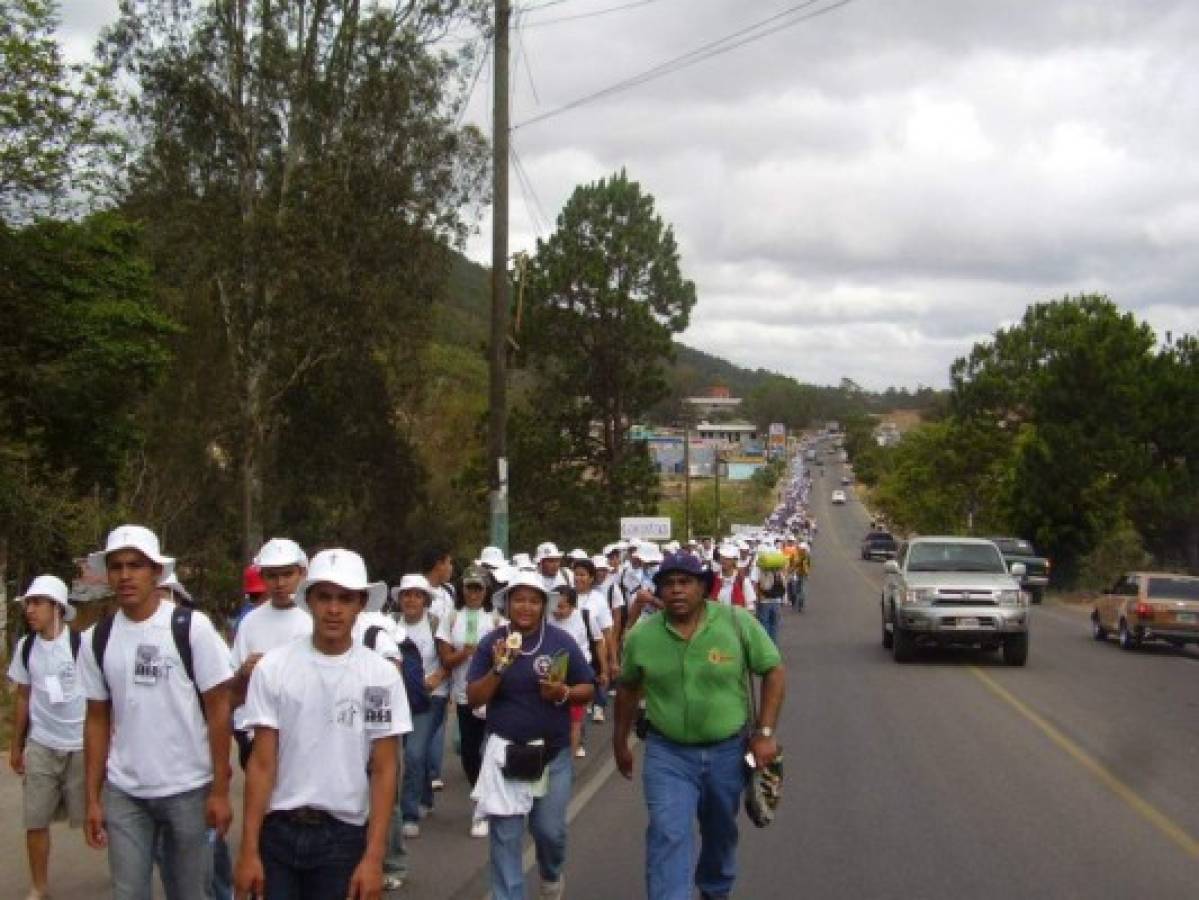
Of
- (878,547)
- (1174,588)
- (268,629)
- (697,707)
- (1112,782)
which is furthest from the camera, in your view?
(878,547)

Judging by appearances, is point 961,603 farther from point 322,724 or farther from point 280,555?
point 322,724

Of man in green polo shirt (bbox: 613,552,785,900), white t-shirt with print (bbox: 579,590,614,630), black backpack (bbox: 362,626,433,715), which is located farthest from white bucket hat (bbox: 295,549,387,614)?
white t-shirt with print (bbox: 579,590,614,630)

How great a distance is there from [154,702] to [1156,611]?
21.4m

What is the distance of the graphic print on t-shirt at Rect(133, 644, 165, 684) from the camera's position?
5.06m

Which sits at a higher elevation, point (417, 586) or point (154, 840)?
point (417, 586)

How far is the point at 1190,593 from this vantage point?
77.5ft

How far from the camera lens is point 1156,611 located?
23406 mm

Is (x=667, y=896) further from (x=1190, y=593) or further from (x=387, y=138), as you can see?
(x=387, y=138)

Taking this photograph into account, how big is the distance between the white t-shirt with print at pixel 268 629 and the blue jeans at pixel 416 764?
2388 millimetres

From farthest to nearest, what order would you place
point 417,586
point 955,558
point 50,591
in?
1. point 955,558
2. point 417,586
3. point 50,591

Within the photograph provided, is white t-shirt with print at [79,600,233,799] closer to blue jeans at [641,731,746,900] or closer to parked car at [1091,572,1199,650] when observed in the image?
blue jeans at [641,731,746,900]

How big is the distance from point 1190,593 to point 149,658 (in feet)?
71.9

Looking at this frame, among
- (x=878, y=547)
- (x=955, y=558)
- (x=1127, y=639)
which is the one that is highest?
(x=955, y=558)

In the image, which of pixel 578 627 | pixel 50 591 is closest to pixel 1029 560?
pixel 578 627
